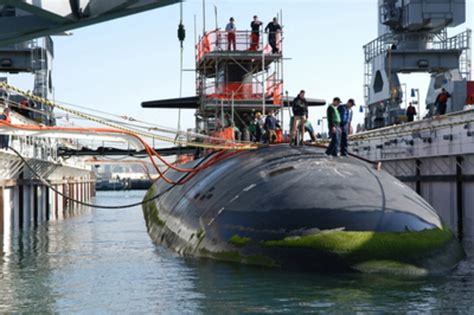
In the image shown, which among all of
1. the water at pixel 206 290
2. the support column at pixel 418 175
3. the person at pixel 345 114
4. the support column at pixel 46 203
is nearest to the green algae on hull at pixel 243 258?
the water at pixel 206 290

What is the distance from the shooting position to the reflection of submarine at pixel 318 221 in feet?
48.6

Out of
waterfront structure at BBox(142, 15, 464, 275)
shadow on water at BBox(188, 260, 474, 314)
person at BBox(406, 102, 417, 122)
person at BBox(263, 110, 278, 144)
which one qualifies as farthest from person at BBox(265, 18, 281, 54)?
shadow on water at BBox(188, 260, 474, 314)

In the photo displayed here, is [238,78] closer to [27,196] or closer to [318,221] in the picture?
[27,196]

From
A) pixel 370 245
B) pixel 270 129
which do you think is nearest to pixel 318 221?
pixel 370 245

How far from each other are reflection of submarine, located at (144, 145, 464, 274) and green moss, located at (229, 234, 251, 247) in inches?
0.9

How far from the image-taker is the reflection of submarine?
48.6 feet

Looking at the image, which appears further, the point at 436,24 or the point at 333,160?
the point at 436,24

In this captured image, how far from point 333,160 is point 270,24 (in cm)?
1595

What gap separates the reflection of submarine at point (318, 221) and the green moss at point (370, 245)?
2cm

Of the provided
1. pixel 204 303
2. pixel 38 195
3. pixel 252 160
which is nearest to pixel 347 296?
pixel 204 303

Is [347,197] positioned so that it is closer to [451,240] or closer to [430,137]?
[451,240]

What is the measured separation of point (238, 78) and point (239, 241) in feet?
62.3

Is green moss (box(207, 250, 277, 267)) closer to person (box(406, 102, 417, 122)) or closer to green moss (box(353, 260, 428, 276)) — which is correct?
green moss (box(353, 260, 428, 276))

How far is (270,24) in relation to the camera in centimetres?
3366
